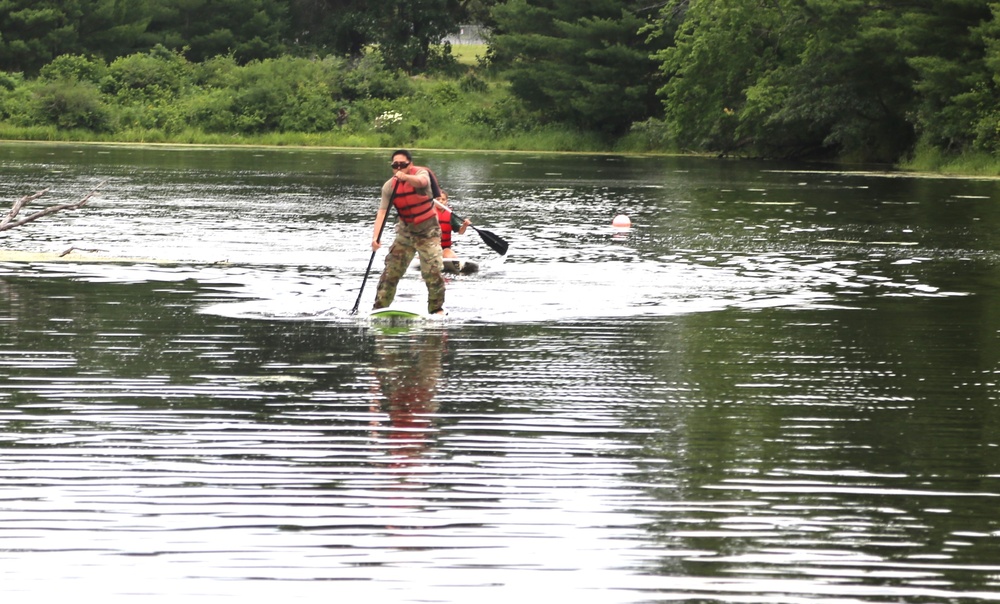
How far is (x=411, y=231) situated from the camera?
15039 mm

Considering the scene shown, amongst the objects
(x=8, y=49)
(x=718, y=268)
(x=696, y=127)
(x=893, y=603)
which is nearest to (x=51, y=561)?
(x=893, y=603)

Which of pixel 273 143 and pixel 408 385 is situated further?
pixel 273 143

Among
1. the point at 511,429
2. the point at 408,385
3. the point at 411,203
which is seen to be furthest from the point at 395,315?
the point at 511,429

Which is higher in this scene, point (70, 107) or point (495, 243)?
point (70, 107)

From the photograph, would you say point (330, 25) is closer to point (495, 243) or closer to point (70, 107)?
point (70, 107)

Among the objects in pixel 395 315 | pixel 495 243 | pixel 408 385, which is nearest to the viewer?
pixel 408 385

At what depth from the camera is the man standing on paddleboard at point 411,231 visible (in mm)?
14711

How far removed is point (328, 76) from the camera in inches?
2721

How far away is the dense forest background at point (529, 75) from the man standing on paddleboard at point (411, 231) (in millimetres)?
31964

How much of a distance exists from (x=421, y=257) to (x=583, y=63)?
53001mm

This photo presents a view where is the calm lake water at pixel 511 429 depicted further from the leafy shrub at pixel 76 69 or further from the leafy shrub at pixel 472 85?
the leafy shrub at pixel 472 85

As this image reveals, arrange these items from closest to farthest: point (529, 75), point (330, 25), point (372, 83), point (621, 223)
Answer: point (621, 223)
point (529, 75)
point (372, 83)
point (330, 25)

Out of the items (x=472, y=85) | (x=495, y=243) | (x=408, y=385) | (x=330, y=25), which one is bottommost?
(x=408, y=385)

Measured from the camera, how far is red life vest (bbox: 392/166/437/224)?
14836 mm
